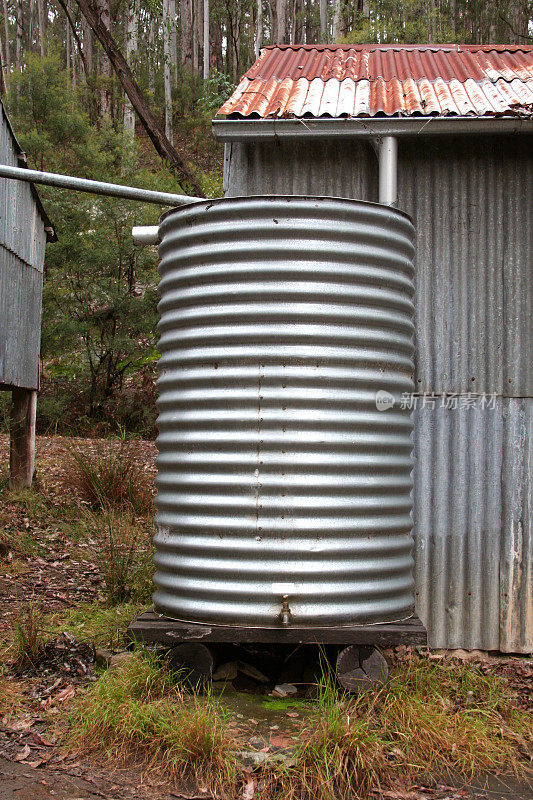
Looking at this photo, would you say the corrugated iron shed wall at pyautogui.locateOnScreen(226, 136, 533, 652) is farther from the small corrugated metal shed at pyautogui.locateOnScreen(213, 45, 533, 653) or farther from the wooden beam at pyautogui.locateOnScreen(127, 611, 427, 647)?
the wooden beam at pyautogui.locateOnScreen(127, 611, 427, 647)

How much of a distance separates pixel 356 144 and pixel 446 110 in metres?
0.64

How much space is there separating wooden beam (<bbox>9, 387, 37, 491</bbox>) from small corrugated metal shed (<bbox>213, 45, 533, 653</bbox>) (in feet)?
21.8

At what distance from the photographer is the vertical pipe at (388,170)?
191 inches

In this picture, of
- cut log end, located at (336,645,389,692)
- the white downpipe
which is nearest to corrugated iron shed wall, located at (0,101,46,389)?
the white downpipe

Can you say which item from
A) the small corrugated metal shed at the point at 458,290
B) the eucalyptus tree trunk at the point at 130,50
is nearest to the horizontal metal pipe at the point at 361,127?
the small corrugated metal shed at the point at 458,290

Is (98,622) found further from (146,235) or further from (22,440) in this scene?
(22,440)

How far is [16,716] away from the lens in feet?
12.4

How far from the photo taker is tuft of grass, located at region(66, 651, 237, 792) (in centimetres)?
325

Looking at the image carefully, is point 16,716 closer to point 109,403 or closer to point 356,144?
point 356,144

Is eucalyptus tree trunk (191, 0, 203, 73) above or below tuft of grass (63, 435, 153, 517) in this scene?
above

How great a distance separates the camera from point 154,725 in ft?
11.2

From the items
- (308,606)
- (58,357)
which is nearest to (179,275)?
(308,606)

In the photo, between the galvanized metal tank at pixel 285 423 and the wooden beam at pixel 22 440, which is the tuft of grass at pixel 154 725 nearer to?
the galvanized metal tank at pixel 285 423

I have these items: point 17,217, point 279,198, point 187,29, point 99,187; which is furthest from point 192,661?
point 187,29
